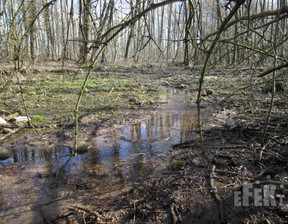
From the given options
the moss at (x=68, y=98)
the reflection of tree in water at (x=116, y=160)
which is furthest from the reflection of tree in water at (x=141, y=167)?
the moss at (x=68, y=98)

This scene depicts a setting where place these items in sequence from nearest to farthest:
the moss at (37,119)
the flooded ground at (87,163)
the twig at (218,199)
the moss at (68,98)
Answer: the twig at (218,199) → the flooded ground at (87,163) → the moss at (37,119) → the moss at (68,98)

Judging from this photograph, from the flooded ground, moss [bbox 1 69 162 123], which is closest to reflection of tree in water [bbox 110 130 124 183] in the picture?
the flooded ground

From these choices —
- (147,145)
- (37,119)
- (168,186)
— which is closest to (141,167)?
(168,186)

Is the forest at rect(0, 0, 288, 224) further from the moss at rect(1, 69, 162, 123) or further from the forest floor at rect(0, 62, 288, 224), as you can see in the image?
the moss at rect(1, 69, 162, 123)

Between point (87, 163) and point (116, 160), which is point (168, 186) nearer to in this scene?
point (116, 160)

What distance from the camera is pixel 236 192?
250 centimetres

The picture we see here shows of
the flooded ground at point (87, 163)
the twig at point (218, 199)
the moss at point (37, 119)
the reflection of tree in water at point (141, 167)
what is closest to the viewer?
the twig at point (218, 199)

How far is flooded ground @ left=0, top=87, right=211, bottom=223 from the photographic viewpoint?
2.78 metres

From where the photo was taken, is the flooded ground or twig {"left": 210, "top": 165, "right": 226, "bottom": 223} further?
the flooded ground

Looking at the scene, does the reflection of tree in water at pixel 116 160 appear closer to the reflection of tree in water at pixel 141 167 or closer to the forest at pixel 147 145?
the forest at pixel 147 145

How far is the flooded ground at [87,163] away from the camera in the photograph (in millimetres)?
2783

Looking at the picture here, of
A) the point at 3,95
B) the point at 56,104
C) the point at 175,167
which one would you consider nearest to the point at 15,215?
the point at 175,167

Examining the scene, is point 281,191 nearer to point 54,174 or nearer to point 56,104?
point 54,174

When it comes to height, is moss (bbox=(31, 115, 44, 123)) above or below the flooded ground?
above
